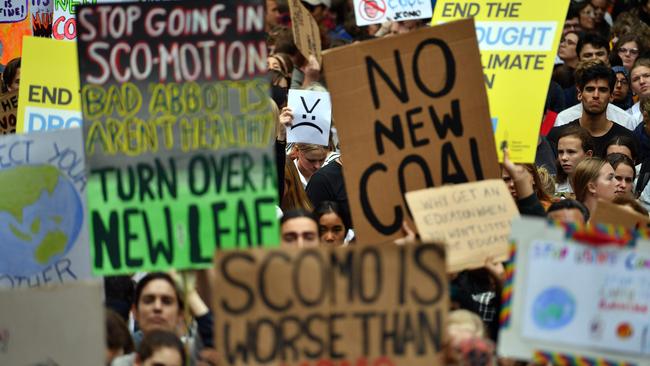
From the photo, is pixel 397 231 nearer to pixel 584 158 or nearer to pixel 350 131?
pixel 350 131

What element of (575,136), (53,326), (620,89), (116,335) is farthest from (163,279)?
(620,89)

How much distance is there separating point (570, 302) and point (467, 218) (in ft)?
4.54

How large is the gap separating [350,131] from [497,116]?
1450 millimetres

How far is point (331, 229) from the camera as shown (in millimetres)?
8758

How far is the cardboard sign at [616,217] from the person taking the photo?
7047mm

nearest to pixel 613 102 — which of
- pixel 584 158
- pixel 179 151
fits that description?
pixel 584 158

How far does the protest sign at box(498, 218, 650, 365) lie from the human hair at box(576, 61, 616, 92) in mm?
6051

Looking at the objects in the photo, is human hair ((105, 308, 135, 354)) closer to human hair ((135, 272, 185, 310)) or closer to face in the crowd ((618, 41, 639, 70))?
human hair ((135, 272, 185, 310))

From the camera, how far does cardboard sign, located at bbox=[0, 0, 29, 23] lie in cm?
1252

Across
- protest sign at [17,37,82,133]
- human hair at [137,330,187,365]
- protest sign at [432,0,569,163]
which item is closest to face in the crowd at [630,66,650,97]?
protest sign at [432,0,569,163]

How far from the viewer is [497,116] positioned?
8461 mm

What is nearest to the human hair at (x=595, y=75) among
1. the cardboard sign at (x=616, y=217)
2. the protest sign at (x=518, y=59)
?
the protest sign at (x=518, y=59)

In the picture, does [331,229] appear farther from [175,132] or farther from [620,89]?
[620,89]

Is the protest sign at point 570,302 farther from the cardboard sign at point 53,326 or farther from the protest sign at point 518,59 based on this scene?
the protest sign at point 518,59
